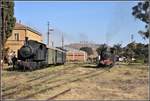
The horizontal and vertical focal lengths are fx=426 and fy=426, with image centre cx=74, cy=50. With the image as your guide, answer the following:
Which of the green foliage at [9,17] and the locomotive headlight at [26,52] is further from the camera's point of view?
the green foliage at [9,17]

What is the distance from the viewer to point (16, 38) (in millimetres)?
93938

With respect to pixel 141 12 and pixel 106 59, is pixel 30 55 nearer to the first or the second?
pixel 106 59

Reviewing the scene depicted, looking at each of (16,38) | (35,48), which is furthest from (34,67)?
(16,38)

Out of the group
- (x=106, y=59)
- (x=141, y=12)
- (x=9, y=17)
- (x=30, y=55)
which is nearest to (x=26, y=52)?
(x=30, y=55)

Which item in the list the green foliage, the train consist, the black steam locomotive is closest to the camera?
the train consist

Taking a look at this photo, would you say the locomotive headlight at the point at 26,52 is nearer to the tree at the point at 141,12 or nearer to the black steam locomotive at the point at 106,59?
the black steam locomotive at the point at 106,59

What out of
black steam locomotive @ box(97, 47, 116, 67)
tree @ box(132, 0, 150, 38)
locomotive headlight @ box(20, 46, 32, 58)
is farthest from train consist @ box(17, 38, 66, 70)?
tree @ box(132, 0, 150, 38)

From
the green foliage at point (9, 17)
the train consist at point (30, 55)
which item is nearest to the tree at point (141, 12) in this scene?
the green foliage at point (9, 17)

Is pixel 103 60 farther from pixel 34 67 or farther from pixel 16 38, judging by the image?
pixel 16 38

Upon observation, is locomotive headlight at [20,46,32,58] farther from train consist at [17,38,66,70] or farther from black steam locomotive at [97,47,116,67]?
black steam locomotive at [97,47,116,67]

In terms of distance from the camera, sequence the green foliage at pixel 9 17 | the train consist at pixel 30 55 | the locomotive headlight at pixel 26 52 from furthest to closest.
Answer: the green foliage at pixel 9 17
the locomotive headlight at pixel 26 52
the train consist at pixel 30 55

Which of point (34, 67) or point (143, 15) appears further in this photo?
point (143, 15)

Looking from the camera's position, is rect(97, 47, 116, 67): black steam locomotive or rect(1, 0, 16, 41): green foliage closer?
rect(97, 47, 116, 67): black steam locomotive

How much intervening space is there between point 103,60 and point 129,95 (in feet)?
99.7
